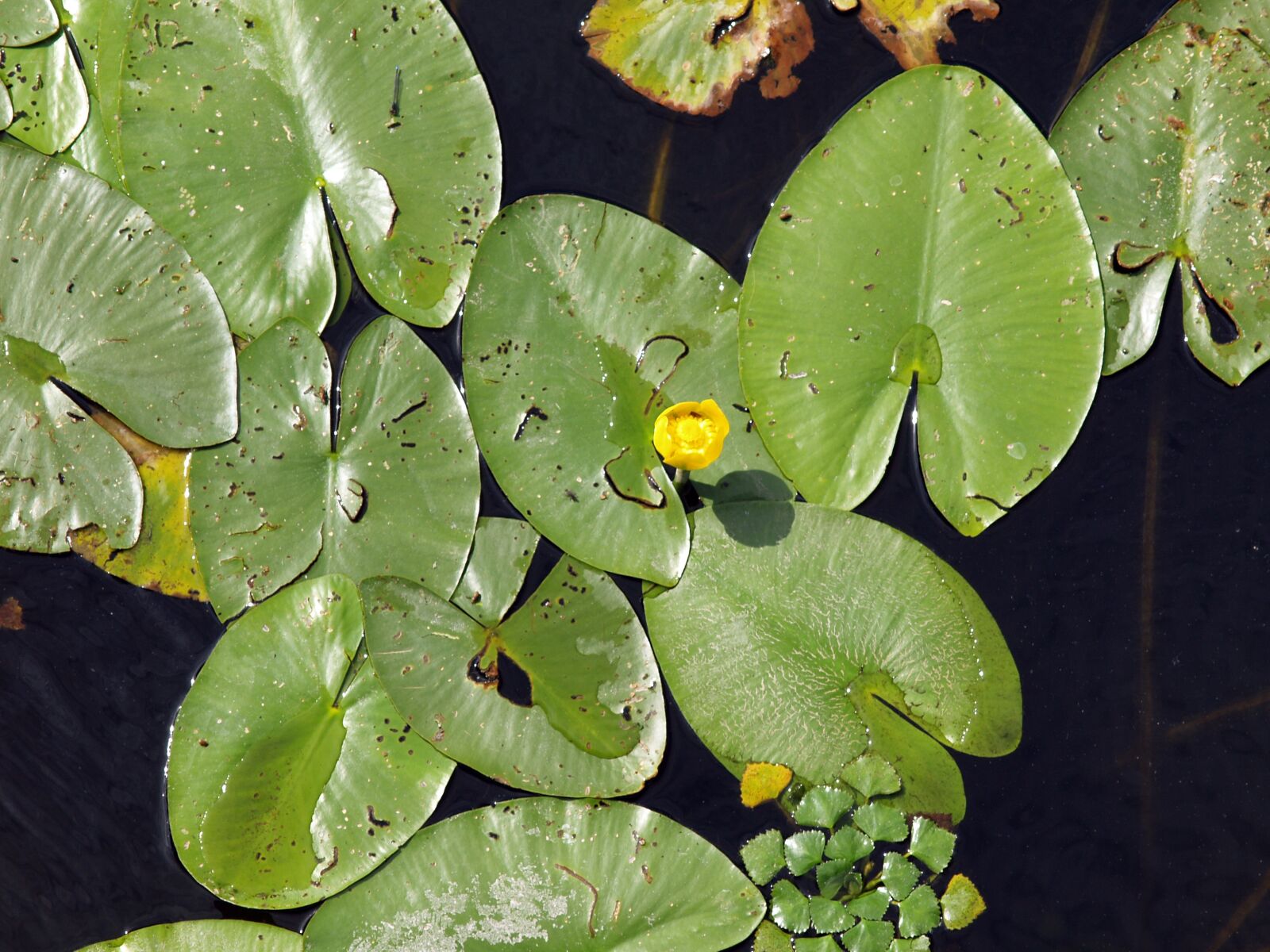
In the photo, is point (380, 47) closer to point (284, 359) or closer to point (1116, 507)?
point (284, 359)

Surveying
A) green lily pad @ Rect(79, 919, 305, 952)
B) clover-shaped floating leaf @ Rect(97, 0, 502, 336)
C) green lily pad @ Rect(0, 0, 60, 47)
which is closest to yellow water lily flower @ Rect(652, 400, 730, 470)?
Result: clover-shaped floating leaf @ Rect(97, 0, 502, 336)

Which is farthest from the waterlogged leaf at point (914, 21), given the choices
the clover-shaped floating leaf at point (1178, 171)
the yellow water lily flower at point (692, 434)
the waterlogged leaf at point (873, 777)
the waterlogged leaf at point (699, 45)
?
the waterlogged leaf at point (873, 777)

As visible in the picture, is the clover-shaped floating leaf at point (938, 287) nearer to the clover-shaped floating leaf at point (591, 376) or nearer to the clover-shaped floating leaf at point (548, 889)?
the clover-shaped floating leaf at point (591, 376)

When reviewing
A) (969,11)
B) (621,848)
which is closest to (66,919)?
(621,848)

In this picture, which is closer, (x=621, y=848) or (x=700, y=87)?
(x=621, y=848)

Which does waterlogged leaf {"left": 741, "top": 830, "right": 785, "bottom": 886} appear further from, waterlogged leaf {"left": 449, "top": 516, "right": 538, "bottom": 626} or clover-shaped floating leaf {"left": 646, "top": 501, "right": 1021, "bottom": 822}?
waterlogged leaf {"left": 449, "top": 516, "right": 538, "bottom": 626}

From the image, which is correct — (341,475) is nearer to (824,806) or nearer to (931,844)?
(824,806)
